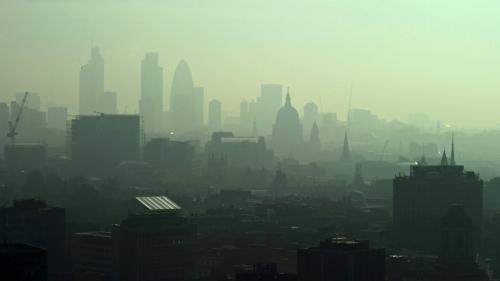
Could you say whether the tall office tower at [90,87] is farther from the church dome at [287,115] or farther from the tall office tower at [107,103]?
the church dome at [287,115]

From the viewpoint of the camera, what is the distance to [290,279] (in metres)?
27.6

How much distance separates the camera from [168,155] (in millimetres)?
92312

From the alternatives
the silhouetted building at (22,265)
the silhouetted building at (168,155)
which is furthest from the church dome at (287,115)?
the silhouetted building at (22,265)

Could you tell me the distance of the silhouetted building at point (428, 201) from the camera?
1869 inches

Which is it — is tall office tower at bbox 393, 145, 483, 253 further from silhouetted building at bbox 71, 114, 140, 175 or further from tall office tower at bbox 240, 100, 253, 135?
tall office tower at bbox 240, 100, 253, 135

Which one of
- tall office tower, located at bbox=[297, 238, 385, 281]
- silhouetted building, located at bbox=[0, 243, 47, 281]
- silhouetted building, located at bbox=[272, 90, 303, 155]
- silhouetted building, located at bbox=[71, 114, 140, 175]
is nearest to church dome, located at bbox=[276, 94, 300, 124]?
silhouetted building, located at bbox=[272, 90, 303, 155]

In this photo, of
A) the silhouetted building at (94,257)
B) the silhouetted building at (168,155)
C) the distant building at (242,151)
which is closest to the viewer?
the silhouetted building at (94,257)

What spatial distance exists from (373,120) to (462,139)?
12.6m

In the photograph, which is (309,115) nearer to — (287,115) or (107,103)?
(287,115)

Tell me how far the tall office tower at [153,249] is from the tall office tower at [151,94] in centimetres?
7728

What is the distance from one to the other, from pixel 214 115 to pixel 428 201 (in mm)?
95422

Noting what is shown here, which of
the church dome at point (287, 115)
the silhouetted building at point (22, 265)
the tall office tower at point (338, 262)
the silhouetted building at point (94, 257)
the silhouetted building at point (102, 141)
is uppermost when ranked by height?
the church dome at point (287, 115)

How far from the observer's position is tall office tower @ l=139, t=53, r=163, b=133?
119 metres

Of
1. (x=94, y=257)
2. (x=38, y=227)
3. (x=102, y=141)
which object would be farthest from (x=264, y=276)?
(x=102, y=141)
